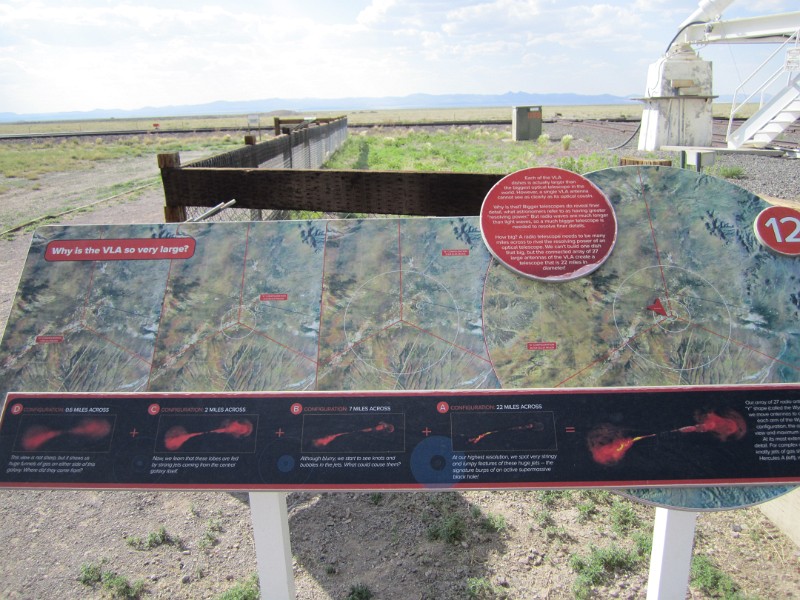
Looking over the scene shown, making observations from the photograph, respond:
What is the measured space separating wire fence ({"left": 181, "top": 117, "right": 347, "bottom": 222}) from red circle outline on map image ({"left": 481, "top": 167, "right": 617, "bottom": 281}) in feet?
7.08

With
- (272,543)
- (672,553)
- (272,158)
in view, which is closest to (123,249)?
(272,543)

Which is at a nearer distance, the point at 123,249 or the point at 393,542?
the point at 123,249

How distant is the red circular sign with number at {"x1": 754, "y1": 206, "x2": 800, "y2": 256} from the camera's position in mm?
3039

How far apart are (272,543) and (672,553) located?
190 cm

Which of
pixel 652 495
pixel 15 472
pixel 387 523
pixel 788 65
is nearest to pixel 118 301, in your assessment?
pixel 15 472

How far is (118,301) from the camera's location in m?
3.16

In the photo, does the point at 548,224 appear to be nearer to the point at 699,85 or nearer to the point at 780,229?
the point at 780,229

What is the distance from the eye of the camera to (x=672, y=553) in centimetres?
281

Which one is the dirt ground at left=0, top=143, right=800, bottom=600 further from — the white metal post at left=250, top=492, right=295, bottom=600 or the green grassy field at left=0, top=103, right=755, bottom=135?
the green grassy field at left=0, top=103, right=755, bottom=135

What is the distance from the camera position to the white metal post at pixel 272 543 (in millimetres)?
2857

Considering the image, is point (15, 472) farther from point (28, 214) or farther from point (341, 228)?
point (28, 214)

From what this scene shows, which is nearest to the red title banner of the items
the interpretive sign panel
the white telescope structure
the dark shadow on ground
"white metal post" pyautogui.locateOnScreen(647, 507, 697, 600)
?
the interpretive sign panel

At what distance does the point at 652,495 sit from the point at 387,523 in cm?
200

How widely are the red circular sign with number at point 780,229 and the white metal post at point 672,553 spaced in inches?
55.5
